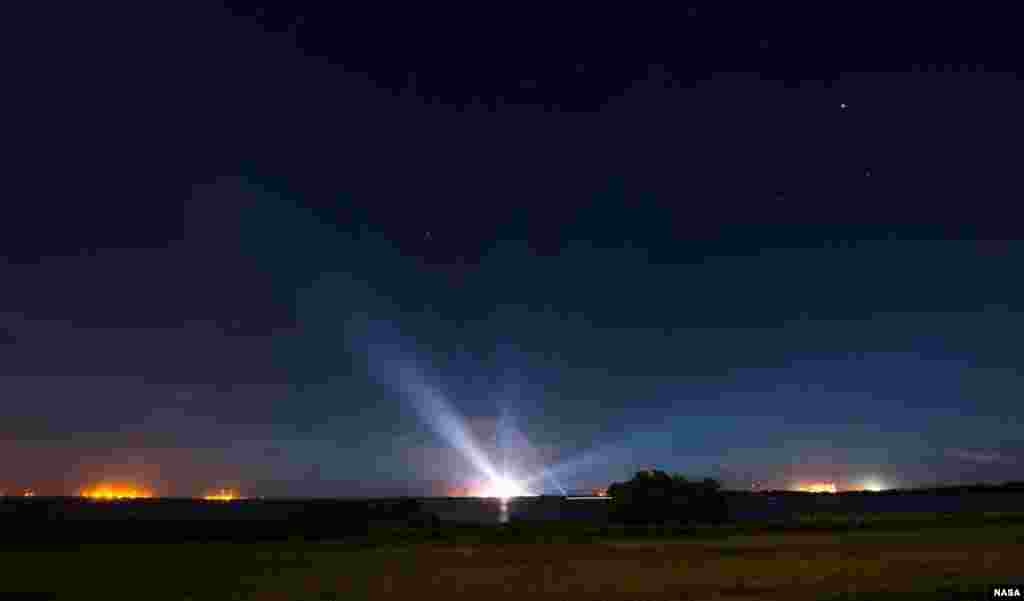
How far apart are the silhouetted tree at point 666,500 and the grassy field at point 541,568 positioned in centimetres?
1780

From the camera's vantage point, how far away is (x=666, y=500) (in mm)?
57281

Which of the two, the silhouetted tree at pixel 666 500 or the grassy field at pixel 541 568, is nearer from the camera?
the grassy field at pixel 541 568

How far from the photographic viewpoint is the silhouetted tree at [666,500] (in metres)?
57.0

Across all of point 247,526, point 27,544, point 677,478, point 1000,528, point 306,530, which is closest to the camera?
point 27,544

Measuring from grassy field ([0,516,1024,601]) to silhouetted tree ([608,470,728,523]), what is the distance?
17.8 metres

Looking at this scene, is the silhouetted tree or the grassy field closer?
the grassy field

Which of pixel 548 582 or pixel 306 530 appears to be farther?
pixel 306 530

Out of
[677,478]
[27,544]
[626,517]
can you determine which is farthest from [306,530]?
[677,478]

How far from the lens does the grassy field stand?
2314 centimetres

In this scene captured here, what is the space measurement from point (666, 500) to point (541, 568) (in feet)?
102

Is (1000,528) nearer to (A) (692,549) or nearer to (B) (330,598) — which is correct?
(A) (692,549)

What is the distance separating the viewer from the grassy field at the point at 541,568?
A: 23141 mm

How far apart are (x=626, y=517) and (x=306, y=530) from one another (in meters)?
21.4

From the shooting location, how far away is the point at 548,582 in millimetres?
24969
